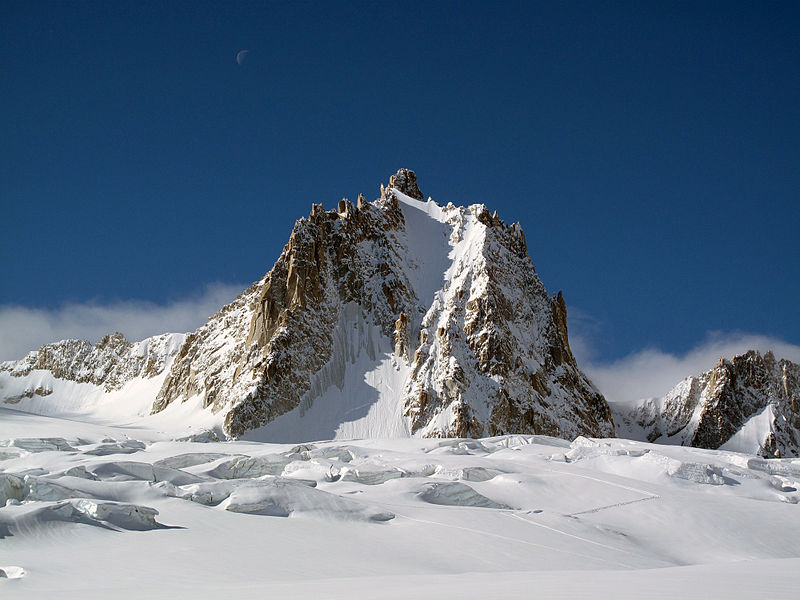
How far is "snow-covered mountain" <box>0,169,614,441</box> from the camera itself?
85625 mm

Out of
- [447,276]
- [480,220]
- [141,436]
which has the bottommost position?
[141,436]

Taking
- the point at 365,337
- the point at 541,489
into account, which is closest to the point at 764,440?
the point at 365,337

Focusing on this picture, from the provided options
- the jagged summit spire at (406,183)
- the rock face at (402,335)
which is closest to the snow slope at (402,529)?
the rock face at (402,335)

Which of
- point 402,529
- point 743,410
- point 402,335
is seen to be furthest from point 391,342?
point 743,410

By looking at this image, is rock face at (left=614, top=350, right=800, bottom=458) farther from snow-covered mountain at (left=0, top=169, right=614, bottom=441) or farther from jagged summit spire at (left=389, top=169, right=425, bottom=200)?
jagged summit spire at (left=389, top=169, right=425, bottom=200)

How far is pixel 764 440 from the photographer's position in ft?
431

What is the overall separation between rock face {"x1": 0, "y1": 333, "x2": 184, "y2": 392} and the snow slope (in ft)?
338

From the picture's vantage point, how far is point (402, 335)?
316ft

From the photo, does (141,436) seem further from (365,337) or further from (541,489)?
(541,489)

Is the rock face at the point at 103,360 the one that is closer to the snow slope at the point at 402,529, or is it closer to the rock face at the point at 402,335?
the rock face at the point at 402,335

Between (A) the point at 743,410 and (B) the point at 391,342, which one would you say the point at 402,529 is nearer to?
(B) the point at 391,342

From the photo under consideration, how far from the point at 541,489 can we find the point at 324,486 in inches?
333

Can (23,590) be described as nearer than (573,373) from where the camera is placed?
Yes

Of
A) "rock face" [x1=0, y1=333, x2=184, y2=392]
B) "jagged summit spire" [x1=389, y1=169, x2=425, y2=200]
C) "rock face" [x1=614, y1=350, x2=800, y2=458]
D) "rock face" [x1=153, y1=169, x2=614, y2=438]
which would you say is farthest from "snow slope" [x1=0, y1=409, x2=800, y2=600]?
"rock face" [x1=614, y1=350, x2=800, y2=458]
